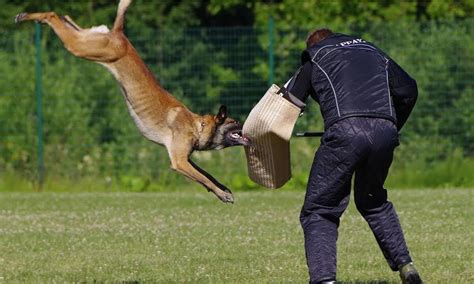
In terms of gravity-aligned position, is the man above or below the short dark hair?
below

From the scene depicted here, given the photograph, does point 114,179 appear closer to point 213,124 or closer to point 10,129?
point 10,129

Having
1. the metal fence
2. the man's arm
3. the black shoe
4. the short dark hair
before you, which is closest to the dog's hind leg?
the short dark hair

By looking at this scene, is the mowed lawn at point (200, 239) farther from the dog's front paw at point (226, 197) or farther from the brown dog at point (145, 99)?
the brown dog at point (145, 99)

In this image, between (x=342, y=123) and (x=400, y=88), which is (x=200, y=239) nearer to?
(x=400, y=88)

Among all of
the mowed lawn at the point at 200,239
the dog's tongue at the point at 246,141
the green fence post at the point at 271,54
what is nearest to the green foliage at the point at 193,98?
the green fence post at the point at 271,54

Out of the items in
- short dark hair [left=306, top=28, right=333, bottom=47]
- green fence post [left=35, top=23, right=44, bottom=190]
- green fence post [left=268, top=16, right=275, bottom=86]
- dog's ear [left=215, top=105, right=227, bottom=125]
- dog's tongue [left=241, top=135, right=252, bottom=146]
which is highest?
short dark hair [left=306, top=28, right=333, bottom=47]

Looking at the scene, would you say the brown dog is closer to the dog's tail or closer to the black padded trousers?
the dog's tail

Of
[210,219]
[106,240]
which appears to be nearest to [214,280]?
[106,240]

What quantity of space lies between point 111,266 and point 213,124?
1750 mm

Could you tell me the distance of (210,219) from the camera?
48.4ft

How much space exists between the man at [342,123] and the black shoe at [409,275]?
64 cm

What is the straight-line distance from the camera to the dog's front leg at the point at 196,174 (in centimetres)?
925

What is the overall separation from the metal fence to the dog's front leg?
10421 mm

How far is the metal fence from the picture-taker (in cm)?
1994
